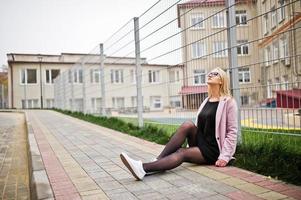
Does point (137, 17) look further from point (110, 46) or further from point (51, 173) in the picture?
point (51, 173)

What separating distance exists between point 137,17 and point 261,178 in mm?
5754

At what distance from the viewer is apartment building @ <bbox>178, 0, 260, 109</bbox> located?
4.46 meters

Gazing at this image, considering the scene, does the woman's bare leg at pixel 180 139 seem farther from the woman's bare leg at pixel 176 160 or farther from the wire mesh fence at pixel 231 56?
the wire mesh fence at pixel 231 56

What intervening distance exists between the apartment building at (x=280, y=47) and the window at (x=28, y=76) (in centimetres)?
3578

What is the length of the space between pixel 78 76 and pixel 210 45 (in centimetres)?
1178

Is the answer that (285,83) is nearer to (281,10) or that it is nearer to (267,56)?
(267,56)

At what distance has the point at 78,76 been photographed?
1603 centimetres

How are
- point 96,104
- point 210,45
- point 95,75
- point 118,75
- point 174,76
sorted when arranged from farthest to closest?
point 96,104, point 95,75, point 118,75, point 174,76, point 210,45

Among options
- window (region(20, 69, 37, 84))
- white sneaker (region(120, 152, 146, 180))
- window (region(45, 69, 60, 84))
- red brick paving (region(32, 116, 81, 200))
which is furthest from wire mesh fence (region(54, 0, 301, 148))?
window (region(45, 69, 60, 84))

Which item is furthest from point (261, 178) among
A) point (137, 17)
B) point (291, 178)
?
point (137, 17)

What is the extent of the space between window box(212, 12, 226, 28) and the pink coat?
1.45m

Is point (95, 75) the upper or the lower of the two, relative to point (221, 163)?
upper

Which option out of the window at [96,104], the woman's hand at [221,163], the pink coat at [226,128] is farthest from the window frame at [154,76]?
the window at [96,104]

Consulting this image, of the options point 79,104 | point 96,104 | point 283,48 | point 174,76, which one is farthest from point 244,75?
point 79,104
